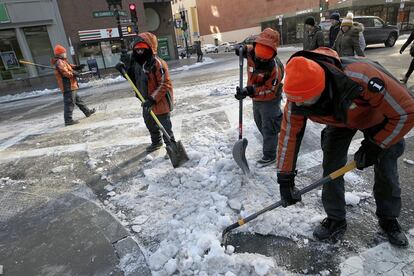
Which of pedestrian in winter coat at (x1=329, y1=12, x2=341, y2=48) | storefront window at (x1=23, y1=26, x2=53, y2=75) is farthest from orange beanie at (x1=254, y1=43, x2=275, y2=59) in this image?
storefront window at (x1=23, y1=26, x2=53, y2=75)

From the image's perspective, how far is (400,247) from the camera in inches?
94.5

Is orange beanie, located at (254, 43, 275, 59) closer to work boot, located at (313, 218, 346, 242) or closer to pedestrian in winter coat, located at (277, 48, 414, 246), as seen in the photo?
pedestrian in winter coat, located at (277, 48, 414, 246)

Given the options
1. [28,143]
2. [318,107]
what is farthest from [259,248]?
[28,143]

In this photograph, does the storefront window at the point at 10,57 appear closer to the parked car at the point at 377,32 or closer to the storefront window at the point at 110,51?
the storefront window at the point at 110,51

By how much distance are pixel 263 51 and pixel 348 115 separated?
1608 millimetres

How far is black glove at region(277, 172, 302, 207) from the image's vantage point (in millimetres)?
2271

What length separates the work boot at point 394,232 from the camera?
2398mm

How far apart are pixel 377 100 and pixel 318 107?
349mm

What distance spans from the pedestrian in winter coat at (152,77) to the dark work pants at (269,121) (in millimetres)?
1334

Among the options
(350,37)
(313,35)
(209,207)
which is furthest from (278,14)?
(209,207)

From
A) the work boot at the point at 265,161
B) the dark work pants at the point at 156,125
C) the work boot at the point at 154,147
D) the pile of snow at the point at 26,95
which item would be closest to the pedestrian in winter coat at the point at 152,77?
the dark work pants at the point at 156,125

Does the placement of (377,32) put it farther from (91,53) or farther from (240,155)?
(91,53)

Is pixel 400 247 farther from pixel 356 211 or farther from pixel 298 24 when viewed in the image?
pixel 298 24

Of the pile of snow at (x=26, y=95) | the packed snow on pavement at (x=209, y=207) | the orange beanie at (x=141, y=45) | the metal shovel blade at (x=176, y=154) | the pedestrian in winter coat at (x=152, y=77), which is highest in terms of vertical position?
the orange beanie at (x=141, y=45)
